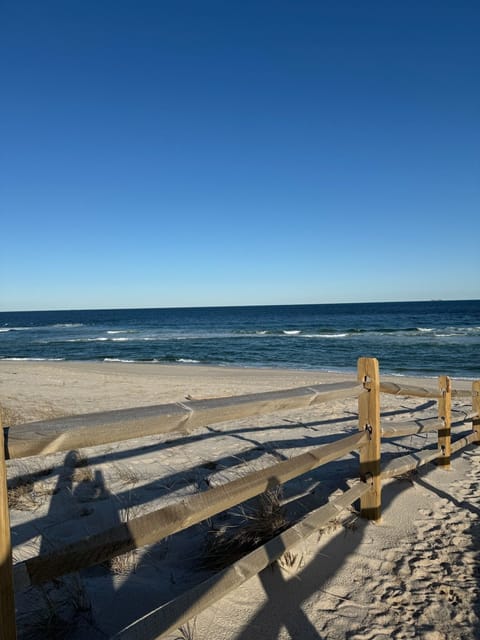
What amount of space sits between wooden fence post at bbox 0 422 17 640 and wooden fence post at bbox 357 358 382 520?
2.84m

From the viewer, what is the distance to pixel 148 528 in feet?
6.73

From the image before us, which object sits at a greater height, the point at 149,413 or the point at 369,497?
the point at 149,413

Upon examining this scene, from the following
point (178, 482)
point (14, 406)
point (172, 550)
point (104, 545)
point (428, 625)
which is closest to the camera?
point (104, 545)

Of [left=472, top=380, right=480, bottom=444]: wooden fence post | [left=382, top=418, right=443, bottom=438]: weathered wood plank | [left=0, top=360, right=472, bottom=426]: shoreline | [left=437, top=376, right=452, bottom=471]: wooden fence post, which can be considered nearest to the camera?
[left=382, top=418, right=443, bottom=438]: weathered wood plank

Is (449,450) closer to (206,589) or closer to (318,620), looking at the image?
(318,620)

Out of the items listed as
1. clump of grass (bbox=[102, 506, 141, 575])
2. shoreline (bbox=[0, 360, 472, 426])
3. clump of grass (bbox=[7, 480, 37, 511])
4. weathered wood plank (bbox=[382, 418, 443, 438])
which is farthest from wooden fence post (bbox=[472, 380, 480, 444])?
clump of grass (bbox=[7, 480, 37, 511])

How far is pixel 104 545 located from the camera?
1.92 meters

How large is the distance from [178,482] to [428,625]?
2843 mm

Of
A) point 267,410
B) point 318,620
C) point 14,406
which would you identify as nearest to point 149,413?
point 267,410

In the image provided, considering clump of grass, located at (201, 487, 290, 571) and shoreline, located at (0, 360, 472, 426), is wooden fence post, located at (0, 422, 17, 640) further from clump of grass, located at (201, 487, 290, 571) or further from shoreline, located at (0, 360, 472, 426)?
shoreline, located at (0, 360, 472, 426)

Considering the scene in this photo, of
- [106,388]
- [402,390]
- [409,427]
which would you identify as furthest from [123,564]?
[106,388]

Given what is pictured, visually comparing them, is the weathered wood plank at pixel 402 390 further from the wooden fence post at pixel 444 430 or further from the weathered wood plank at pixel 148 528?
the weathered wood plank at pixel 148 528

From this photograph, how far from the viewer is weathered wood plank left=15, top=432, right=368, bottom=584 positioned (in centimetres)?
178

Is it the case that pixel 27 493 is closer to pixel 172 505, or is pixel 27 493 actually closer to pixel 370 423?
pixel 172 505
